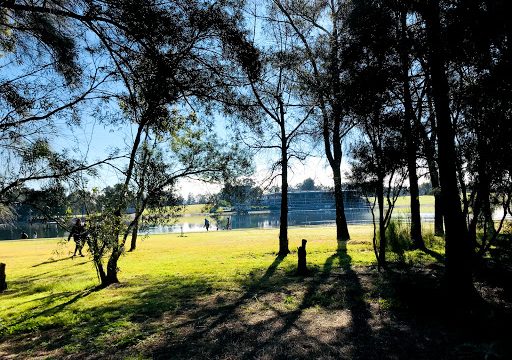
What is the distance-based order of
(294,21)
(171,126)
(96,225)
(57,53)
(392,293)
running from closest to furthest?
(57,53) → (171,126) → (392,293) → (96,225) → (294,21)

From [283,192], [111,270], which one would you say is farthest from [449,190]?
[283,192]

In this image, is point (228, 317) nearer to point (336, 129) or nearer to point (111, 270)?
point (111, 270)

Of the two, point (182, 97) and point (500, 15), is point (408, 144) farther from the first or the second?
point (182, 97)

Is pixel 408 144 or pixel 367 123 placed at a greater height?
pixel 367 123

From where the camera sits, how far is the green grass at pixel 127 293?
22.0 ft

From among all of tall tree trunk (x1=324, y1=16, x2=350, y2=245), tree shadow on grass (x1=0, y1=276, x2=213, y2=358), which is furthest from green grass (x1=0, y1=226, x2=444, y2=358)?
tall tree trunk (x1=324, y1=16, x2=350, y2=245)

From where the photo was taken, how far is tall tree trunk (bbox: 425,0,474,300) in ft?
23.5

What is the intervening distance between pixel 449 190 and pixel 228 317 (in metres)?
4.83

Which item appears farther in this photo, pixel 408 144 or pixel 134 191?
pixel 134 191

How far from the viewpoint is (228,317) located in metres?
7.46

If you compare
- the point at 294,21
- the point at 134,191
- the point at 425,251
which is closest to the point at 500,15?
the point at 134,191

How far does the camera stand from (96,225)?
987cm

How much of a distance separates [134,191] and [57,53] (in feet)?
17.3

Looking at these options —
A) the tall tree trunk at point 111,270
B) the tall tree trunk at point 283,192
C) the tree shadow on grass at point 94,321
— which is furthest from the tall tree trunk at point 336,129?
the tall tree trunk at point 111,270
